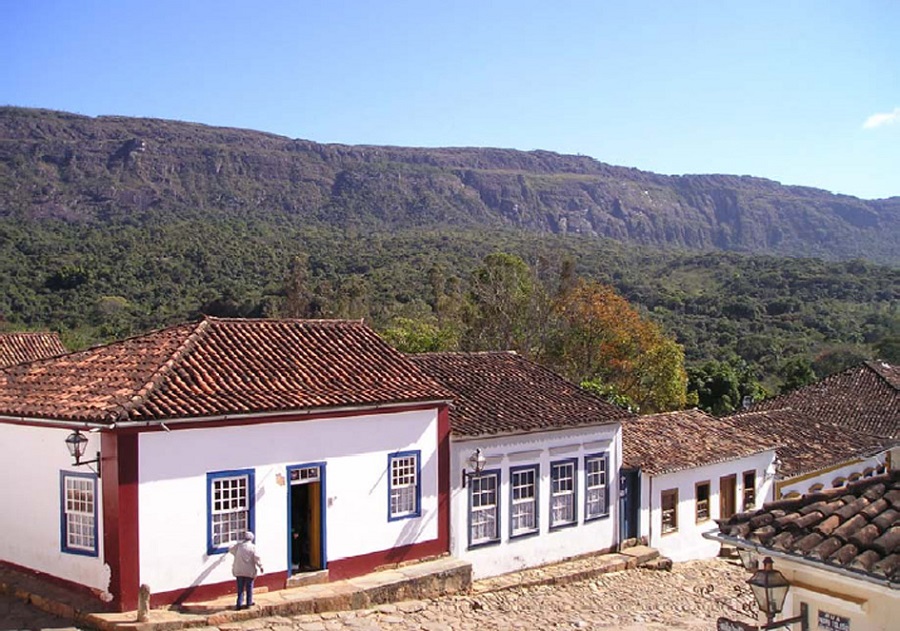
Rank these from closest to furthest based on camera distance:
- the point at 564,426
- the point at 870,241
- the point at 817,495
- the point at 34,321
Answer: the point at 817,495, the point at 564,426, the point at 34,321, the point at 870,241

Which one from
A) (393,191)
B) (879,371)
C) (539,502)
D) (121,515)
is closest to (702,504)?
(539,502)

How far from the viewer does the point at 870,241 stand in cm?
15212

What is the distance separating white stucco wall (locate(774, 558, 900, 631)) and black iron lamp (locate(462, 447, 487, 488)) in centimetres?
956

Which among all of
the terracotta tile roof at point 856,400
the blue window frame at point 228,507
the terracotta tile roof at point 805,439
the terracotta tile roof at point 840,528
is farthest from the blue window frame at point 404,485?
the terracotta tile roof at point 856,400

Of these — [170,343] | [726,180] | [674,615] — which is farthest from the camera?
[726,180]

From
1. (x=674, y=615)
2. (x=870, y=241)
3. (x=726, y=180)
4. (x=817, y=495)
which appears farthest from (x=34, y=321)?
(x=726, y=180)

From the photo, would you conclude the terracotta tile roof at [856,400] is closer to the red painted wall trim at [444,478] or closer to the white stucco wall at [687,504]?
the white stucco wall at [687,504]

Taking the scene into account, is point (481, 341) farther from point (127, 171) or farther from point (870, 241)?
point (870, 241)

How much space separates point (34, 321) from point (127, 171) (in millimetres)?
55471

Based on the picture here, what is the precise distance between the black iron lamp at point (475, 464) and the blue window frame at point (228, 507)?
4577mm

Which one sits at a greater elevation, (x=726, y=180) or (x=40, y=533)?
(x=726, y=180)

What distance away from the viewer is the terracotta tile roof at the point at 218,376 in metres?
13.2

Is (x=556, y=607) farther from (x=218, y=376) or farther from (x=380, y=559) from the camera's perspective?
→ (x=218, y=376)

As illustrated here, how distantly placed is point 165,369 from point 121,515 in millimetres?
2387
